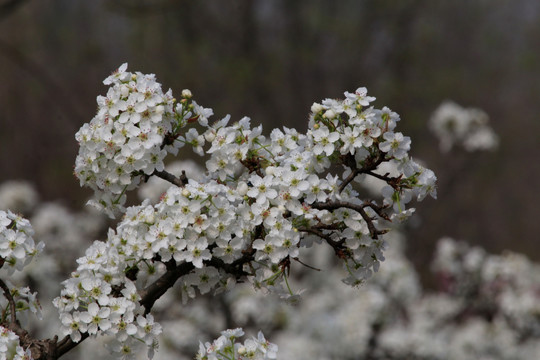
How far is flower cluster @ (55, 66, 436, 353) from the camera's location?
2375mm

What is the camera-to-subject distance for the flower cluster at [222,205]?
2.38 meters

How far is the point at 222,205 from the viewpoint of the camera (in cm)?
237

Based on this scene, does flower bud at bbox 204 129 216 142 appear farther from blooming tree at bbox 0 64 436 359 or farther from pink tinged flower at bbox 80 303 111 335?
pink tinged flower at bbox 80 303 111 335

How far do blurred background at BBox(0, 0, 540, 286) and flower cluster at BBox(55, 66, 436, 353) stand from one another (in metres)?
12.6

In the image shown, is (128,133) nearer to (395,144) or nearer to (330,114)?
(330,114)

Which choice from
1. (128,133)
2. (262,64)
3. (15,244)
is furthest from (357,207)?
(262,64)

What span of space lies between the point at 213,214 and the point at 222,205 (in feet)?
0.15

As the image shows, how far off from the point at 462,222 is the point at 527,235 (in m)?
2.56

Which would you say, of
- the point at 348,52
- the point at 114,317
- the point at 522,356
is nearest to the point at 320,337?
the point at 522,356

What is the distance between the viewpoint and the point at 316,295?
947 cm

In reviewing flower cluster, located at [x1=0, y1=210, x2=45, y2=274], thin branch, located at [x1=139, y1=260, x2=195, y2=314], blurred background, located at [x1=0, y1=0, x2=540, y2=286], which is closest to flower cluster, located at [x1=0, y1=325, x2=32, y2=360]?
flower cluster, located at [x1=0, y1=210, x2=45, y2=274]

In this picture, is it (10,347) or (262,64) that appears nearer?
(10,347)

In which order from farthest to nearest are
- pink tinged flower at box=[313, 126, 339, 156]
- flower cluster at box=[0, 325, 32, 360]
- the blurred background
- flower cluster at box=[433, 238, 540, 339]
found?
the blurred background < flower cluster at box=[433, 238, 540, 339] < pink tinged flower at box=[313, 126, 339, 156] < flower cluster at box=[0, 325, 32, 360]

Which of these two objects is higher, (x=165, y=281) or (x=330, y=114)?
(x=330, y=114)
